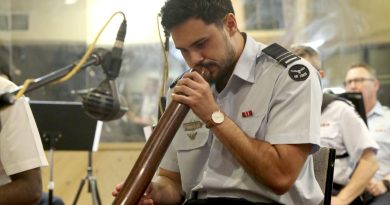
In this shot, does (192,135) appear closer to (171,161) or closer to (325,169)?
(171,161)

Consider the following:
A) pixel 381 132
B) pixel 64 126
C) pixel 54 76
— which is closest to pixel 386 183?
pixel 381 132

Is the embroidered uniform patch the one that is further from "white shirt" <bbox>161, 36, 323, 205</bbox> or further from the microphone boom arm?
the microphone boom arm

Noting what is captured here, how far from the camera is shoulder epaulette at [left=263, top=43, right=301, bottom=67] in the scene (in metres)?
1.50

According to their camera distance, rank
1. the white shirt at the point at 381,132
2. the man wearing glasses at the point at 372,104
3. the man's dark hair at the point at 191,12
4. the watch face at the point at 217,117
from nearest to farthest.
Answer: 1. the watch face at the point at 217,117
2. the man's dark hair at the point at 191,12
3. the white shirt at the point at 381,132
4. the man wearing glasses at the point at 372,104

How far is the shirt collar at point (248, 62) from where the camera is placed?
4.99 ft

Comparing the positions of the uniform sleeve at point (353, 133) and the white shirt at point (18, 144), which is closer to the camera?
the white shirt at point (18, 144)

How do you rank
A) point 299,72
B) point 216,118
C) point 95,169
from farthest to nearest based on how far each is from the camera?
1. point 95,169
2. point 299,72
3. point 216,118

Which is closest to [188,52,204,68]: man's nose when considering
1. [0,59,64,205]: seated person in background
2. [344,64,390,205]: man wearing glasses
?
[0,59,64,205]: seated person in background

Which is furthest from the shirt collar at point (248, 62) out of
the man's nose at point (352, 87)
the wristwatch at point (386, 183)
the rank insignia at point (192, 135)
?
the man's nose at point (352, 87)

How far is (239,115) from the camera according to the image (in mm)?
1521

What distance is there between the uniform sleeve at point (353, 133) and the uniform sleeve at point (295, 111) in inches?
52.1

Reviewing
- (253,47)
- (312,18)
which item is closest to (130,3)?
(312,18)

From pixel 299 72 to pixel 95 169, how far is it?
8.81 ft

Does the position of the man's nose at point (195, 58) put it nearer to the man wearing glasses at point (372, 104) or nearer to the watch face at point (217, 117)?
the watch face at point (217, 117)
